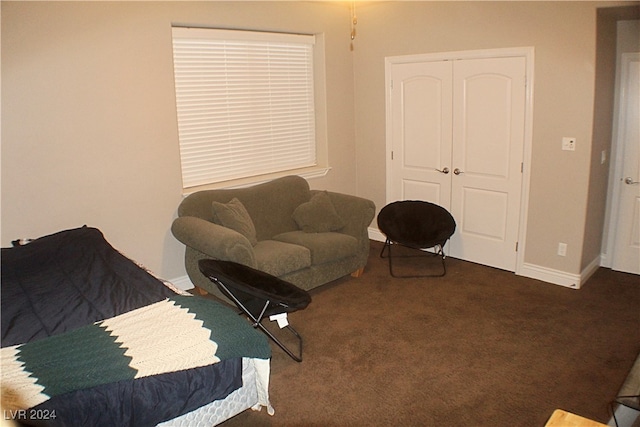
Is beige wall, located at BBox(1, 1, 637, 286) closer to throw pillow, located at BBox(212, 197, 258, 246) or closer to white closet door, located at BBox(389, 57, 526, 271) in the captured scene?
white closet door, located at BBox(389, 57, 526, 271)

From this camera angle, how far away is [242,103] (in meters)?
5.04

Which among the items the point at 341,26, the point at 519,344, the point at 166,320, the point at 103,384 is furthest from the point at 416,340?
the point at 341,26

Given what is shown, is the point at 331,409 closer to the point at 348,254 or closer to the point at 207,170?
the point at 348,254

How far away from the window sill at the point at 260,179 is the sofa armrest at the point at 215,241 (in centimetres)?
49

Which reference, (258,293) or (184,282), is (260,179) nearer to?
(184,282)

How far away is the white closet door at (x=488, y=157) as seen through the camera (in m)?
4.68

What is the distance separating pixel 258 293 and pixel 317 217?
5.43 feet

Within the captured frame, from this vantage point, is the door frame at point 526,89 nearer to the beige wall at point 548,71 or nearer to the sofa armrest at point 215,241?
the beige wall at point 548,71

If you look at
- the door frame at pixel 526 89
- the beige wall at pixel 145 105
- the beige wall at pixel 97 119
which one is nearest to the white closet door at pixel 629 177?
the beige wall at pixel 145 105

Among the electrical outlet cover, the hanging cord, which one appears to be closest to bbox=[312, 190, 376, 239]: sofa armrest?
the electrical outlet cover

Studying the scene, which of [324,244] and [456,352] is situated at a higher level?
[324,244]

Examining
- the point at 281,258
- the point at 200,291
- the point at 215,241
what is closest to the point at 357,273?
the point at 281,258

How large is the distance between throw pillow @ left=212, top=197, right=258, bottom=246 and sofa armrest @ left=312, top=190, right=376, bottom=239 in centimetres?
92

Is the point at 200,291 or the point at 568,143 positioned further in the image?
the point at 200,291
